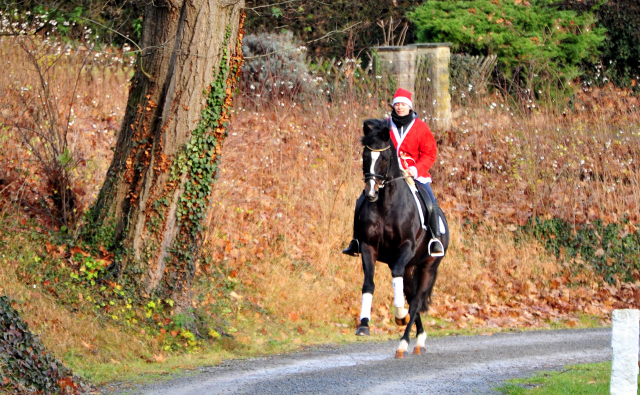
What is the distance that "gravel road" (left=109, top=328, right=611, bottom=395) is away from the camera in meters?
8.53

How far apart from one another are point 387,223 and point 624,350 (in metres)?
4.25

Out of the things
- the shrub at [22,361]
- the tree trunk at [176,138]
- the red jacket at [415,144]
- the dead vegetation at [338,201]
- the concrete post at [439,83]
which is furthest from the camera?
the concrete post at [439,83]

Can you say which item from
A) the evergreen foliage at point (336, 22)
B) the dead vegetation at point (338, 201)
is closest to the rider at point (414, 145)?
the dead vegetation at point (338, 201)

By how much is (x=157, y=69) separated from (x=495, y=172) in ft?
38.7

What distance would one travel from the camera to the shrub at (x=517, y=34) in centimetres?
2367

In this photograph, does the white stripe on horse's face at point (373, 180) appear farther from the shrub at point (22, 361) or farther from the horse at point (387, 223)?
the shrub at point (22, 361)

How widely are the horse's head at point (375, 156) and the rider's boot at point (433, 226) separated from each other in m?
1.23

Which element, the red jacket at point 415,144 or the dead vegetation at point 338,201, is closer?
the red jacket at point 415,144

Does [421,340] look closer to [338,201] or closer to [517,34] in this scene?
[338,201]

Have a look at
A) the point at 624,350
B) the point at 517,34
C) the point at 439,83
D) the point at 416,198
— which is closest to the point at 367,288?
the point at 416,198

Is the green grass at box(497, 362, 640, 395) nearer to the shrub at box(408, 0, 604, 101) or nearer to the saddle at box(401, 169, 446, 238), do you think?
the saddle at box(401, 169, 446, 238)

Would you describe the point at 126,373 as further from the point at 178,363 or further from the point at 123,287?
the point at 123,287

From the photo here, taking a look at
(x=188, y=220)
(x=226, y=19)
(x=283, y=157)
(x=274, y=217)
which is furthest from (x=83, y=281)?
(x=283, y=157)

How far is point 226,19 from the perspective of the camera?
11.0 metres
